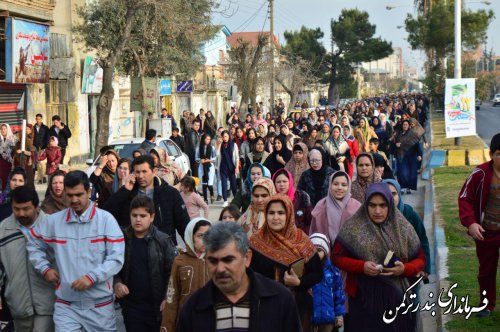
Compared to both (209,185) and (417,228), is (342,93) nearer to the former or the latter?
(209,185)

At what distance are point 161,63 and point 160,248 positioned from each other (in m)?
30.2

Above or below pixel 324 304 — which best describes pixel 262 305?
above

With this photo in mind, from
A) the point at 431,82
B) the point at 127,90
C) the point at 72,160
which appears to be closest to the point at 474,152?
the point at 72,160

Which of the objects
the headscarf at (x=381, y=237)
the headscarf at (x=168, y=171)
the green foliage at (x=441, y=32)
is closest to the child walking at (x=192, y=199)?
the headscarf at (x=168, y=171)

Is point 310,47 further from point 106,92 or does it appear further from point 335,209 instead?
point 335,209

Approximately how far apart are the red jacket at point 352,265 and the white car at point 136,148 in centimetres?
1060

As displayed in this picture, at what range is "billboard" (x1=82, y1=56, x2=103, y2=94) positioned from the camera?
1309 inches

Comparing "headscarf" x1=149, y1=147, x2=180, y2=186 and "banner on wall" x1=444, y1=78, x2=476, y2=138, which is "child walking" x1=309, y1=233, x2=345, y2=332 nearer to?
"headscarf" x1=149, y1=147, x2=180, y2=186

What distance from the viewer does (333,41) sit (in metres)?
91.9

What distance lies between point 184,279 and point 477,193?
2.67m

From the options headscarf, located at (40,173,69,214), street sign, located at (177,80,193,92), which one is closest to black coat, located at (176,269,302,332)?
headscarf, located at (40,173,69,214)

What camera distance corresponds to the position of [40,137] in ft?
78.7

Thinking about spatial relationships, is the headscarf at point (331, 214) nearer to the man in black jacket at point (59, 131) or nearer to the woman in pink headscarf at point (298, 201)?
the woman in pink headscarf at point (298, 201)

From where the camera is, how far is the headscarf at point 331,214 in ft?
27.0
